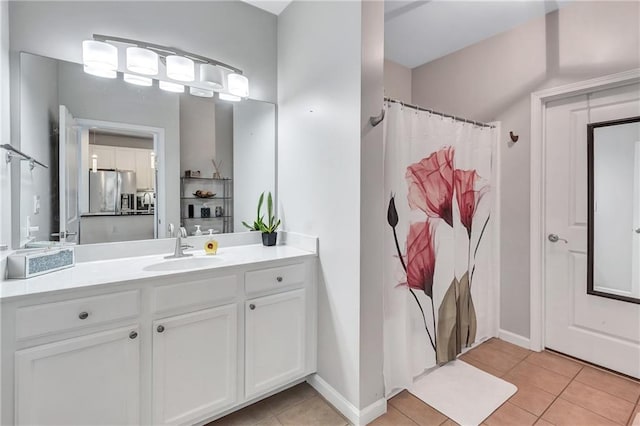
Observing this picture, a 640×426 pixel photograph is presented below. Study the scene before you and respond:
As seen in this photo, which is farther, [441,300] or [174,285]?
[441,300]

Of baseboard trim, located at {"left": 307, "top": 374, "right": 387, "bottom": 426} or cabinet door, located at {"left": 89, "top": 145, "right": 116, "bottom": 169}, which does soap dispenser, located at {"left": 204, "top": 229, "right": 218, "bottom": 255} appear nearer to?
cabinet door, located at {"left": 89, "top": 145, "right": 116, "bottom": 169}

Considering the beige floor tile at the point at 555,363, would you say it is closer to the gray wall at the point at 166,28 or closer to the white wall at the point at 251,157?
the white wall at the point at 251,157

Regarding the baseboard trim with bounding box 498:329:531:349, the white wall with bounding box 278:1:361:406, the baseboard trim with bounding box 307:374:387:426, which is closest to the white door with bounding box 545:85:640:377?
the baseboard trim with bounding box 498:329:531:349

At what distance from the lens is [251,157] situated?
2.28 meters

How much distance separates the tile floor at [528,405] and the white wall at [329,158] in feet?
0.71

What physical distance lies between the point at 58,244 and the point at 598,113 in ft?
11.3

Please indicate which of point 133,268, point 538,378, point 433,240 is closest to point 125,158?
point 133,268

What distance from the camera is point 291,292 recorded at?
5.95ft

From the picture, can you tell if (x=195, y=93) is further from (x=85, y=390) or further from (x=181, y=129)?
(x=85, y=390)

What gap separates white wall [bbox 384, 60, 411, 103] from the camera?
120 inches

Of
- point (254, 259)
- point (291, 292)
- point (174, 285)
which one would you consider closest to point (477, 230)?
point (291, 292)

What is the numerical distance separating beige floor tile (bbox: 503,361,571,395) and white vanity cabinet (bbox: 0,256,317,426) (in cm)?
141

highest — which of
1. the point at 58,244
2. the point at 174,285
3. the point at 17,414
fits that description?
the point at 58,244

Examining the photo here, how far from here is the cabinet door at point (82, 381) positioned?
114 centimetres
